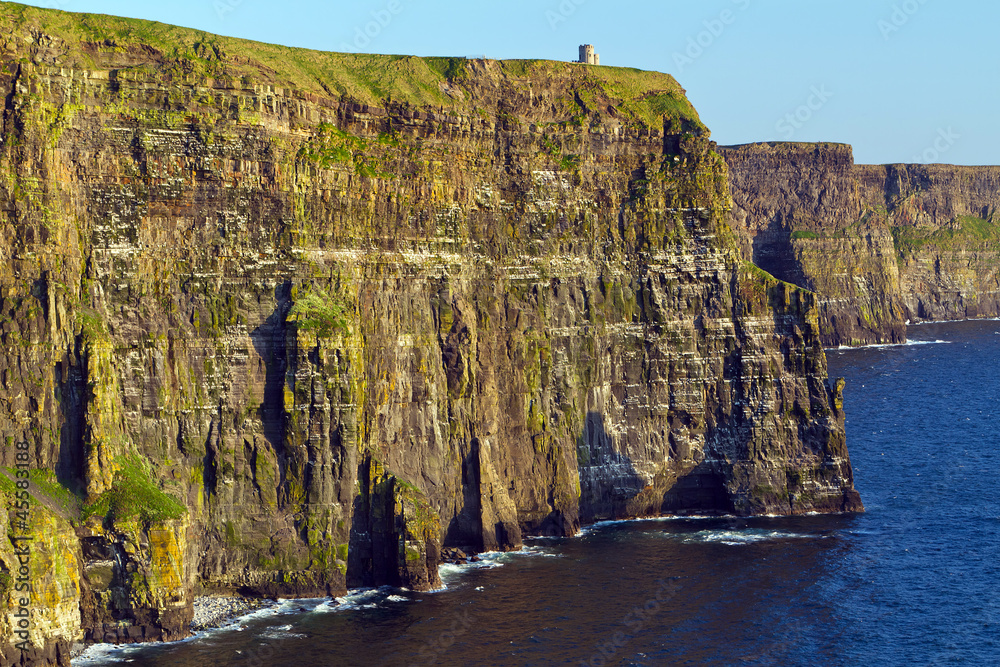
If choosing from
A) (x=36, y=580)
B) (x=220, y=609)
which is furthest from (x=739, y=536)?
(x=36, y=580)

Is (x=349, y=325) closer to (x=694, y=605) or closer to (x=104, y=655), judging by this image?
(x=104, y=655)

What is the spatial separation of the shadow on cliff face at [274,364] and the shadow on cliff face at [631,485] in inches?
1024

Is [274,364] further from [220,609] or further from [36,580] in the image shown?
[36,580]

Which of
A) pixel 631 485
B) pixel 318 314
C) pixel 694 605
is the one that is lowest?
pixel 694 605

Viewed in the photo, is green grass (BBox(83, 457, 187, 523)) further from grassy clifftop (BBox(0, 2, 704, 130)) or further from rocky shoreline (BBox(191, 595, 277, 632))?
grassy clifftop (BBox(0, 2, 704, 130))

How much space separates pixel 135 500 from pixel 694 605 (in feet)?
116

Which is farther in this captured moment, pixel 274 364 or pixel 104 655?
pixel 274 364

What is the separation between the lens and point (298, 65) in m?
79.7

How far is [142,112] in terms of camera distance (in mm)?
69500

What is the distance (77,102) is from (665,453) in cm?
5124

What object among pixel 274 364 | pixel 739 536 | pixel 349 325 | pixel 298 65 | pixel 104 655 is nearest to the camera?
pixel 104 655

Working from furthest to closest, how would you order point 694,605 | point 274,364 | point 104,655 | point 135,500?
point 274,364
point 694,605
point 135,500
point 104,655

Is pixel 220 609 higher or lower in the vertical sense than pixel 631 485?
lower

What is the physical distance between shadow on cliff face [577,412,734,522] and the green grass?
110 ft
